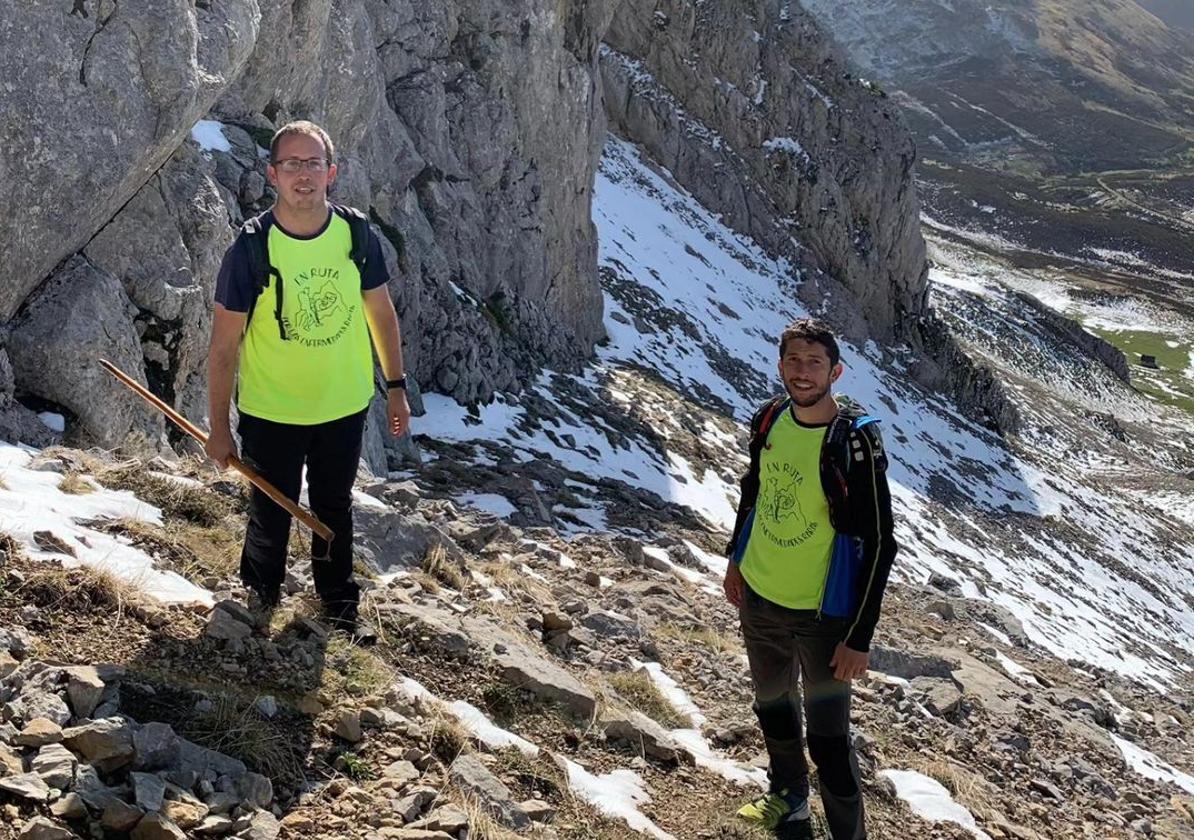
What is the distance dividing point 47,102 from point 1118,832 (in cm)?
1144

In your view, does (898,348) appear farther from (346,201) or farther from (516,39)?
(346,201)

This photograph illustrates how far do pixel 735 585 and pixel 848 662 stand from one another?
33.9 inches

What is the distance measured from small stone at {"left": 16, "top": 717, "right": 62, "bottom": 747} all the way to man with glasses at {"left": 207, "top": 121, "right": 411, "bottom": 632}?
1.73m

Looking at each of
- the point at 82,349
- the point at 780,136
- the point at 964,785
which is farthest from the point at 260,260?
the point at 780,136

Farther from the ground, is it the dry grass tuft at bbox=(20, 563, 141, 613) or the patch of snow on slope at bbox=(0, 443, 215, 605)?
the dry grass tuft at bbox=(20, 563, 141, 613)

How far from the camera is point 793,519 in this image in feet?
17.1

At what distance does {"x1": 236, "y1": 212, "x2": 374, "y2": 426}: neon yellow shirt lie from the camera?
17.3 ft

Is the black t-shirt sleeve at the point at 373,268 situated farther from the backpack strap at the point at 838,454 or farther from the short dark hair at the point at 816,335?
the backpack strap at the point at 838,454

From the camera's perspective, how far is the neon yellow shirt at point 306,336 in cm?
526

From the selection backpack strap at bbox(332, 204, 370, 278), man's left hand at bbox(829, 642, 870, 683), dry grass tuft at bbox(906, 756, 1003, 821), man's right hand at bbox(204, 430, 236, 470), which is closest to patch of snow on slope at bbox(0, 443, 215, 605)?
man's right hand at bbox(204, 430, 236, 470)

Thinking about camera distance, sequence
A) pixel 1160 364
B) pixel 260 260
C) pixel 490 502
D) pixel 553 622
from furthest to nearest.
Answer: pixel 1160 364 → pixel 490 502 → pixel 553 622 → pixel 260 260

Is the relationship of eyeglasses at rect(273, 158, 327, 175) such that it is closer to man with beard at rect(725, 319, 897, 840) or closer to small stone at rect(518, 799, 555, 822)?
man with beard at rect(725, 319, 897, 840)

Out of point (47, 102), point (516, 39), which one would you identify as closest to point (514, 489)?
point (47, 102)

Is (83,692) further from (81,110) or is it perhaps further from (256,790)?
(81,110)
